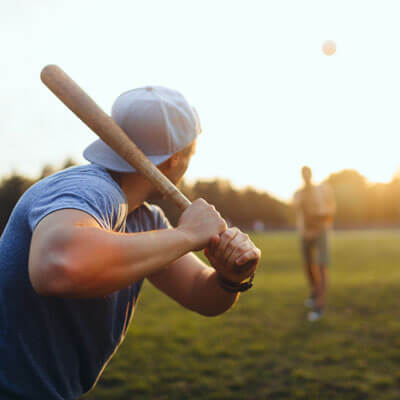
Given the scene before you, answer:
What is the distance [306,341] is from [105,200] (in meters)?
4.97

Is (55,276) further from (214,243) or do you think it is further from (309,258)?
(309,258)

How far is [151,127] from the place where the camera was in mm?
1846

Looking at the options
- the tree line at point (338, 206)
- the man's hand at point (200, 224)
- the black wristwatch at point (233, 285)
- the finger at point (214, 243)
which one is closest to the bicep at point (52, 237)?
the man's hand at point (200, 224)

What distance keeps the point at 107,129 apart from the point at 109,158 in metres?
0.14

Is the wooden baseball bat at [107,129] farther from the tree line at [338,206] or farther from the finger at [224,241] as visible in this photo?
the tree line at [338,206]

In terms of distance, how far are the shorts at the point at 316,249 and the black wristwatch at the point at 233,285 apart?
5485 mm

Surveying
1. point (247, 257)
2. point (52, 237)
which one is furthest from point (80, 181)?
point (247, 257)

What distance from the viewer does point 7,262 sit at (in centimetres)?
158

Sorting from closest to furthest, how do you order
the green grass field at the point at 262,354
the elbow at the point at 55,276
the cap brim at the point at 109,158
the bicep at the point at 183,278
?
the elbow at the point at 55,276, the cap brim at the point at 109,158, the bicep at the point at 183,278, the green grass field at the point at 262,354

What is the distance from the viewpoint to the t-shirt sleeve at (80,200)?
1.30m

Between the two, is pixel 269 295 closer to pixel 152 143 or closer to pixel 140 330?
pixel 140 330

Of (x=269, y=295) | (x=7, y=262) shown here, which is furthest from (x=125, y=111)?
(x=269, y=295)

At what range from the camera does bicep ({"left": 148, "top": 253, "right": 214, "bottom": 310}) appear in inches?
88.4

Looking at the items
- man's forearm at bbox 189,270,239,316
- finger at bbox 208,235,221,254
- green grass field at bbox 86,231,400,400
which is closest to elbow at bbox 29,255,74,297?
finger at bbox 208,235,221,254
